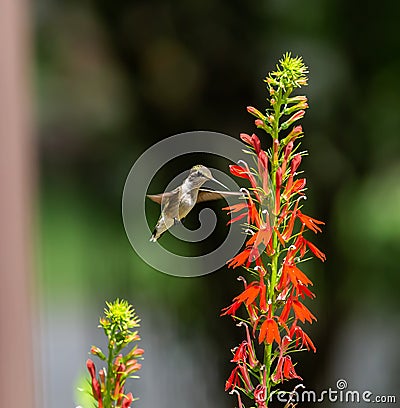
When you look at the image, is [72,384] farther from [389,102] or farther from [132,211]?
[389,102]

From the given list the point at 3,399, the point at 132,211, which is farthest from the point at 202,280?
the point at 3,399

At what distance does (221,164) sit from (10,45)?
14 centimetres

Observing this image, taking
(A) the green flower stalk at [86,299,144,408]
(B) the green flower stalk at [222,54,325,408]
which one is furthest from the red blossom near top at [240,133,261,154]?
(A) the green flower stalk at [86,299,144,408]

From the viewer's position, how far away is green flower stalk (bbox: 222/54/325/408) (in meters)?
0.35

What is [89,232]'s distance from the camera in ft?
1.87

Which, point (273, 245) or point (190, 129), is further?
point (190, 129)

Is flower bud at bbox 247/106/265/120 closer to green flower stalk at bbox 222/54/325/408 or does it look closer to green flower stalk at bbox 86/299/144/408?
green flower stalk at bbox 222/54/325/408

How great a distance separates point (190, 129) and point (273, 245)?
186 mm

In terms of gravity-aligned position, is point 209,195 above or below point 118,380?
above

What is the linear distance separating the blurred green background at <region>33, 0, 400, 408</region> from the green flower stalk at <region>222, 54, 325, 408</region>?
3.6 inches

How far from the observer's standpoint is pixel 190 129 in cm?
51

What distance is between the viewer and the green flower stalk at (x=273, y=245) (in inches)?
13.9

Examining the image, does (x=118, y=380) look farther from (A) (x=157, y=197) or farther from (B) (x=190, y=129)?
(B) (x=190, y=129)

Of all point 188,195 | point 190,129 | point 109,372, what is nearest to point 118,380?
point 109,372
